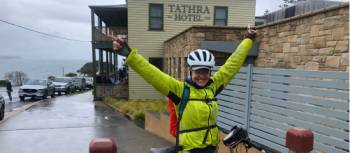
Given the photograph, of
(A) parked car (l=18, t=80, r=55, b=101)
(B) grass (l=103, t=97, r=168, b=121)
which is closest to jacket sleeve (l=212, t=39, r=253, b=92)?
(B) grass (l=103, t=97, r=168, b=121)

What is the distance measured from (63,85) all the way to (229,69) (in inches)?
1191

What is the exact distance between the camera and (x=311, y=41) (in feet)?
22.5

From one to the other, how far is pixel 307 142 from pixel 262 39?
6610 millimetres

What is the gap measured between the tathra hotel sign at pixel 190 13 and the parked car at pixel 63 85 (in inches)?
634

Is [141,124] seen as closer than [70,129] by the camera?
No

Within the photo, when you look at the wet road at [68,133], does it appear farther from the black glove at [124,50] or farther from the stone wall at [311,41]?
the black glove at [124,50]

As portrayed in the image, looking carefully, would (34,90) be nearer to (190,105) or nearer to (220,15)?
(220,15)

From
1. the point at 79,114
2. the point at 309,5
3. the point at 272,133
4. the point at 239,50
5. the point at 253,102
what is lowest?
the point at 79,114

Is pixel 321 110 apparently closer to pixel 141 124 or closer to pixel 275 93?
pixel 275 93

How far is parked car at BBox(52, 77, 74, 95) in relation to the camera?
31.1 meters

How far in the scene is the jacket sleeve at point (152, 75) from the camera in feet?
9.00

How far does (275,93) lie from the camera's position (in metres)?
4.85

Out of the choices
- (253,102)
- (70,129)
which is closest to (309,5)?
(253,102)

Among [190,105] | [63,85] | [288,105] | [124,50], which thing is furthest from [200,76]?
[63,85]
